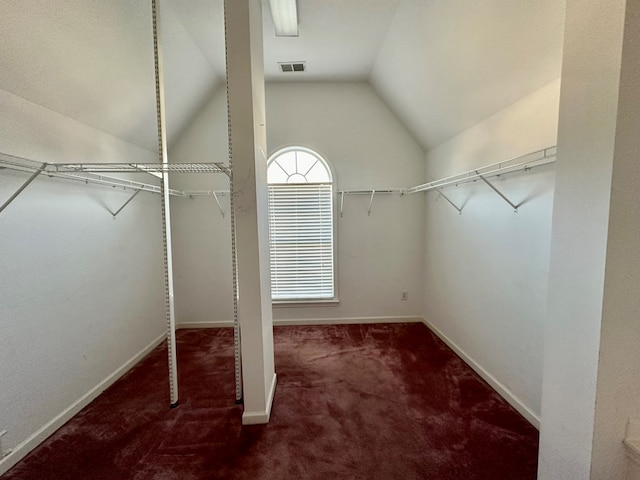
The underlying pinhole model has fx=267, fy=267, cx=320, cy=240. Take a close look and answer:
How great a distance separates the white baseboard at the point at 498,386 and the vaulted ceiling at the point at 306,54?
2.06 meters

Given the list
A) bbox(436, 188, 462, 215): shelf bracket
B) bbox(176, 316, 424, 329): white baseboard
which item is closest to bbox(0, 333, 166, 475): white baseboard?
bbox(176, 316, 424, 329): white baseboard

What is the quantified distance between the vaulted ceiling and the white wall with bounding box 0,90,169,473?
8.8 inches

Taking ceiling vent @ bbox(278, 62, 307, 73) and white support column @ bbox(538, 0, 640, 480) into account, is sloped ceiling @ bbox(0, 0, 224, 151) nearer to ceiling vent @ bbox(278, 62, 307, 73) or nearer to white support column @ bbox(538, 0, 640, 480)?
ceiling vent @ bbox(278, 62, 307, 73)

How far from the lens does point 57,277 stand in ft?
5.83

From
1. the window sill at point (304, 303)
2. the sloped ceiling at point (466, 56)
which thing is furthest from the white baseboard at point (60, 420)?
the sloped ceiling at point (466, 56)

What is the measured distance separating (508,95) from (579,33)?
4.12 ft

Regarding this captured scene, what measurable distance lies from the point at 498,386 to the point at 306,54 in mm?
3334

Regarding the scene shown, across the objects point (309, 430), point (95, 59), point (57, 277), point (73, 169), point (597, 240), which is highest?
point (95, 59)

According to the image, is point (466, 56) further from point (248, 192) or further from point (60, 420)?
point (60, 420)

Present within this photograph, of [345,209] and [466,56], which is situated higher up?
[466,56]

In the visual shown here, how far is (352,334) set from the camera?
309 cm

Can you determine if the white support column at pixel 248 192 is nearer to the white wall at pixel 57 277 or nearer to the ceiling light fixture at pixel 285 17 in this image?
the ceiling light fixture at pixel 285 17

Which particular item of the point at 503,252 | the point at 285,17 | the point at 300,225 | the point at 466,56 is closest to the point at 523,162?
the point at 503,252

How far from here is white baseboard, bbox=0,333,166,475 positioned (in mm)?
1460
